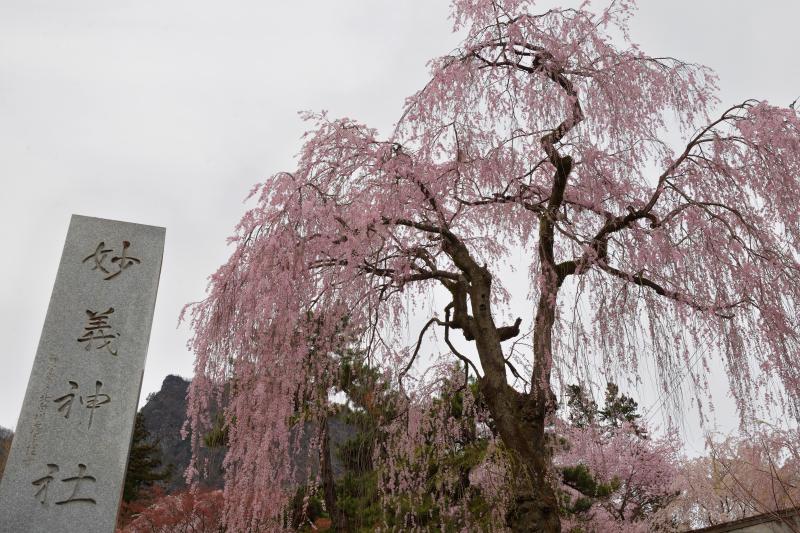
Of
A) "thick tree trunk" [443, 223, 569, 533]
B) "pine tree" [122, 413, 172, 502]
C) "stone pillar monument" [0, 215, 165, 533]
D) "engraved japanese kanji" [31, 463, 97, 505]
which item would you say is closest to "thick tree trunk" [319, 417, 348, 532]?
"thick tree trunk" [443, 223, 569, 533]

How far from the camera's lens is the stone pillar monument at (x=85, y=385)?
456 centimetres

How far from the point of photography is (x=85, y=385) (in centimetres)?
487

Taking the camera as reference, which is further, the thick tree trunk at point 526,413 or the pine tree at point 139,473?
the pine tree at point 139,473

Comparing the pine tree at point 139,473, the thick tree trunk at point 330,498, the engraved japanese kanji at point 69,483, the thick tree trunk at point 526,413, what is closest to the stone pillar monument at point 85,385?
the engraved japanese kanji at point 69,483

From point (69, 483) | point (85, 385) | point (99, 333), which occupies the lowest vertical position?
point (69, 483)

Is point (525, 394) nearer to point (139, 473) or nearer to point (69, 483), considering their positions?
point (69, 483)

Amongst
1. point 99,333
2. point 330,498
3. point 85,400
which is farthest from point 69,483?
point 330,498

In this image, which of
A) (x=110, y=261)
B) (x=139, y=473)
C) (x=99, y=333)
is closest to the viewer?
(x=99, y=333)

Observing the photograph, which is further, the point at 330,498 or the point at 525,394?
the point at 330,498

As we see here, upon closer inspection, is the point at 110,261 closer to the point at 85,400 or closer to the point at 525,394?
the point at 85,400

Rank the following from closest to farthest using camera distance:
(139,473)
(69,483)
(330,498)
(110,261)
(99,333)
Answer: (69,483)
(99,333)
(110,261)
(330,498)
(139,473)

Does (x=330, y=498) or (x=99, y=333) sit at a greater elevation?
(x=99, y=333)

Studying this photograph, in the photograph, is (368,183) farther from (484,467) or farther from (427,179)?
(484,467)

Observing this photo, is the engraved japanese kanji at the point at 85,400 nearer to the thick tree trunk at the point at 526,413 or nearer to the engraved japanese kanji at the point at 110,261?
the engraved japanese kanji at the point at 110,261
